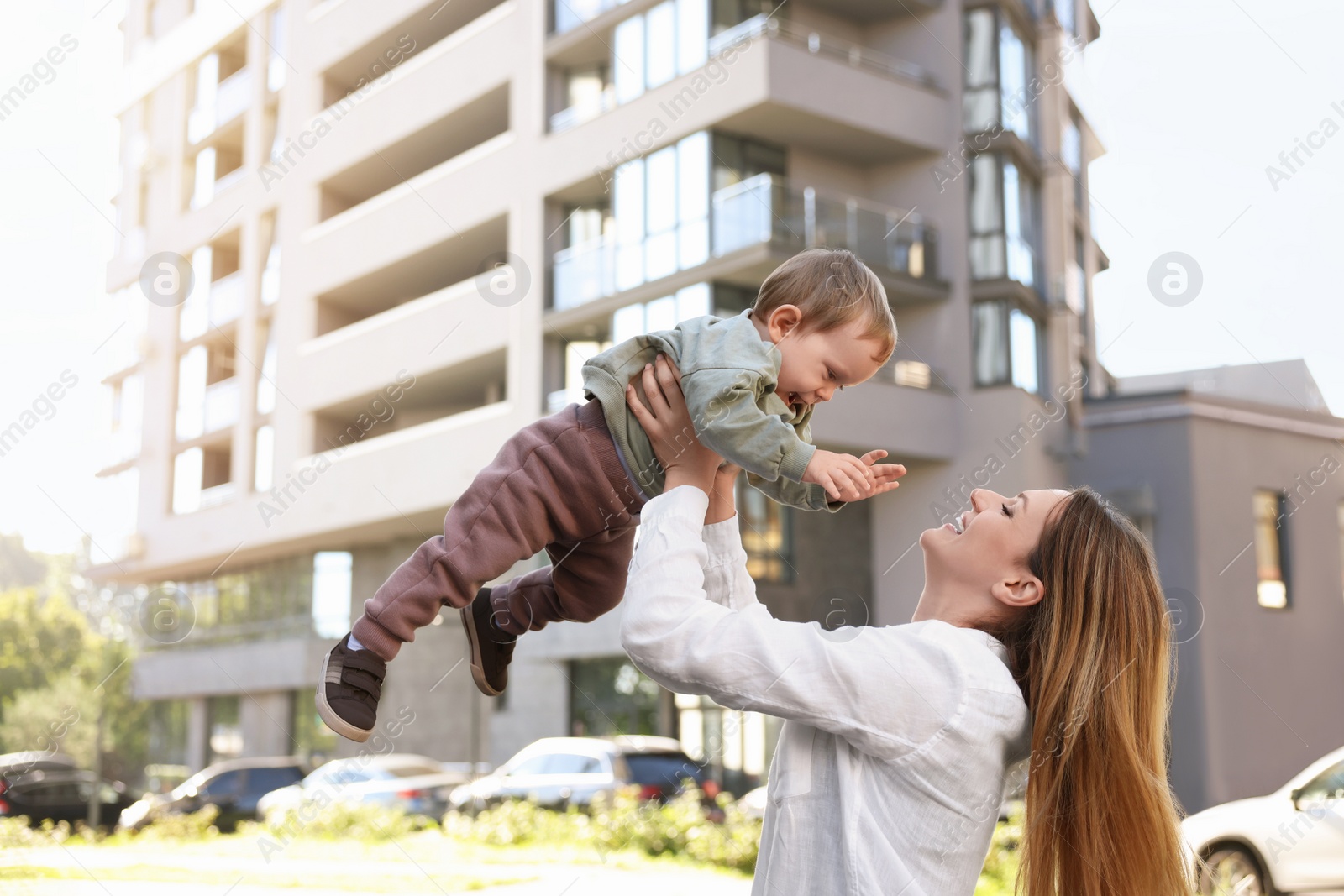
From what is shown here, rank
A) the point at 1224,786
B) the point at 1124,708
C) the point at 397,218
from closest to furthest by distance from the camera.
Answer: the point at 1124,708, the point at 1224,786, the point at 397,218

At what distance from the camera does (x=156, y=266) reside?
30.4 meters

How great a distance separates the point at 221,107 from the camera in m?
29.9

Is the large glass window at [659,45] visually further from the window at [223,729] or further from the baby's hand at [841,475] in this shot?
the window at [223,729]

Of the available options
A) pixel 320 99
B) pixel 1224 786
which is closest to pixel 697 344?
pixel 1224 786

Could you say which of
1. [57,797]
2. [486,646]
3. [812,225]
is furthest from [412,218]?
[486,646]

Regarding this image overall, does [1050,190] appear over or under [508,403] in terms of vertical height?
over

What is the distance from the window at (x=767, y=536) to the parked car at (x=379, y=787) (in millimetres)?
5232

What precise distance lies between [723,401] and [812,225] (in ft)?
49.5

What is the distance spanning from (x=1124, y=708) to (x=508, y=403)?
58.0 ft

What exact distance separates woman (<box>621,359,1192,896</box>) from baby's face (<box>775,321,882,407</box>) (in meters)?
0.38

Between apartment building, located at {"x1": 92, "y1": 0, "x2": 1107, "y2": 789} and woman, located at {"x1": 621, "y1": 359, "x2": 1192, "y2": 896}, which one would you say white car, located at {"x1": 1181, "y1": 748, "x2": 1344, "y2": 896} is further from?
woman, located at {"x1": 621, "y1": 359, "x2": 1192, "y2": 896}

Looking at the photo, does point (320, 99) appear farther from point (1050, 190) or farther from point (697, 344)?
point (697, 344)

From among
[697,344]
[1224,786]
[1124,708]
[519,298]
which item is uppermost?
[519,298]

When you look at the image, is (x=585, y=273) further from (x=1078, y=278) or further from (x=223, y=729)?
(x=223, y=729)
